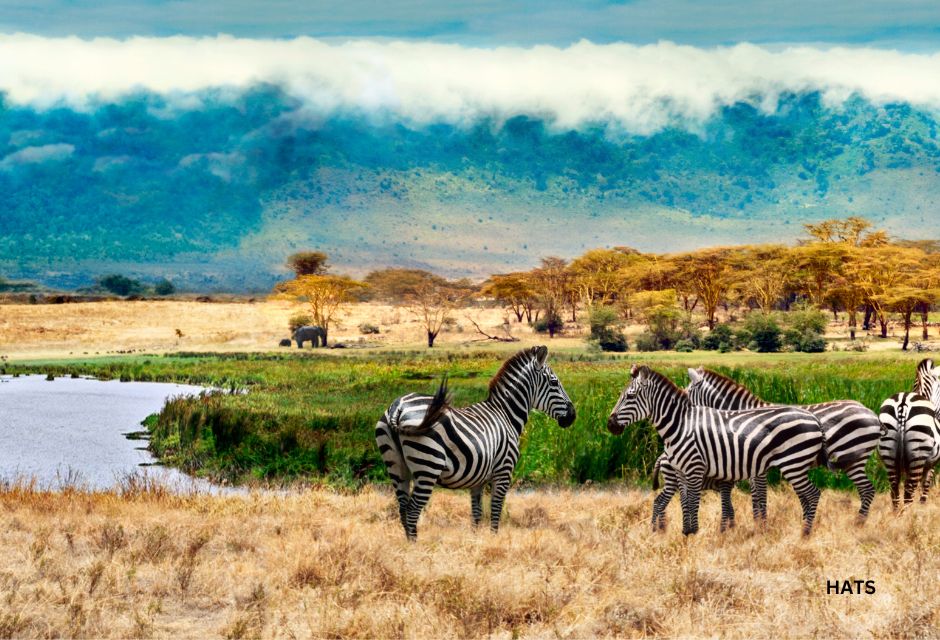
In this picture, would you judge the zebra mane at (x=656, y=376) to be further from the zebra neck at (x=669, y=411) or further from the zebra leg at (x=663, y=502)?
the zebra leg at (x=663, y=502)

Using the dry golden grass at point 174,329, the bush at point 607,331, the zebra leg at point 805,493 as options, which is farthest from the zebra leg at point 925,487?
the dry golden grass at point 174,329

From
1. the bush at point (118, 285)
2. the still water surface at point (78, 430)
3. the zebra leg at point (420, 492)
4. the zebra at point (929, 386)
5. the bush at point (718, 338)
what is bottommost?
the still water surface at point (78, 430)

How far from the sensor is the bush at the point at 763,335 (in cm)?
5503

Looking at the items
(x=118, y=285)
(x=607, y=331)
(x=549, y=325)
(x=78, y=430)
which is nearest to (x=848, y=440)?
(x=78, y=430)

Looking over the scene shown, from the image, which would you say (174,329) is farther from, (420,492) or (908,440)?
(420,492)

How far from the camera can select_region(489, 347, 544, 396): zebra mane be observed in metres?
10.6

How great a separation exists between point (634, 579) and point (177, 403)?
59.9ft

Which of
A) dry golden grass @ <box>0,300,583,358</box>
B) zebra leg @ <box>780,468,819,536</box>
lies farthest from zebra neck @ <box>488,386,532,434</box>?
dry golden grass @ <box>0,300,583,358</box>

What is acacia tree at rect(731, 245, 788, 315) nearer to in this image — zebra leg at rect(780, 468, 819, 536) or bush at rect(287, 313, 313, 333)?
bush at rect(287, 313, 313, 333)

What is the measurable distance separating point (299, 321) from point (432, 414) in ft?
225

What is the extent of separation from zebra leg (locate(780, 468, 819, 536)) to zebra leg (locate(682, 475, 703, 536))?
0.81m

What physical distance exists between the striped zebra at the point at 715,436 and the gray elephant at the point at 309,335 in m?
57.4

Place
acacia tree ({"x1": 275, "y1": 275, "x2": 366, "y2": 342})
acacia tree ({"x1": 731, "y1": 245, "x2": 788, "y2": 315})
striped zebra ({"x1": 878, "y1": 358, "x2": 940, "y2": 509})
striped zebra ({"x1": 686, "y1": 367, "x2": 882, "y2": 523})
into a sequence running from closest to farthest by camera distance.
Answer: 1. striped zebra ({"x1": 686, "y1": 367, "x2": 882, "y2": 523})
2. striped zebra ({"x1": 878, "y1": 358, "x2": 940, "y2": 509})
3. acacia tree ({"x1": 731, "y1": 245, "x2": 788, "y2": 315})
4. acacia tree ({"x1": 275, "y1": 275, "x2": 366, "y2": 342})

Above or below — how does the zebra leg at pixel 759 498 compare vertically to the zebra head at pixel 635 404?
below
